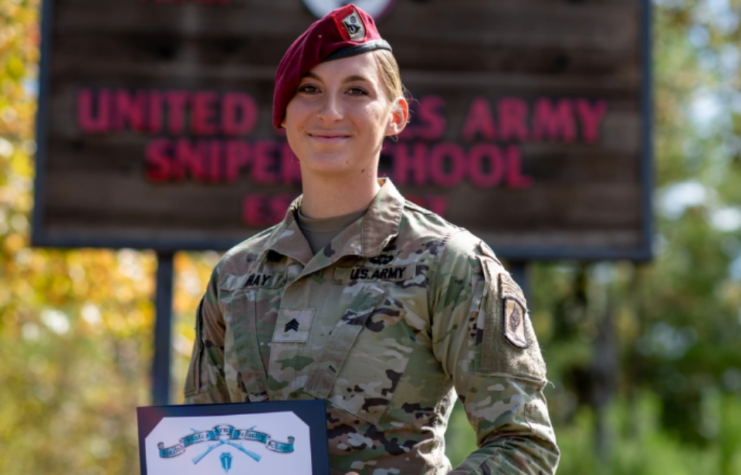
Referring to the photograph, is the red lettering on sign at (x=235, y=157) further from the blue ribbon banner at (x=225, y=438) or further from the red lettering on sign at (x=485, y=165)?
the blue ribbon banner at (x=225, y=438)

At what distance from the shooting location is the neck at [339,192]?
1614mm

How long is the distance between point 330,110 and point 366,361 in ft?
1.34

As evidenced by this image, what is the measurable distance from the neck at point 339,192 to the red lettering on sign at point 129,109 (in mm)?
2714

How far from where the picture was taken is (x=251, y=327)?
161cm

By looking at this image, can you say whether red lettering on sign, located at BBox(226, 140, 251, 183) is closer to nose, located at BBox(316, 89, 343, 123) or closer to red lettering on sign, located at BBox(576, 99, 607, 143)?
red lettering on sign, located at BBox(576, 99, 607, 143)

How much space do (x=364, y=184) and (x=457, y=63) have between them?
8.97 ft

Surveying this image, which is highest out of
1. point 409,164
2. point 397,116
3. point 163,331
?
point 397,116

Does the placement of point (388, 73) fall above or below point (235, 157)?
above

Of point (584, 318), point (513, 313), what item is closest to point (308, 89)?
point (513, 313)

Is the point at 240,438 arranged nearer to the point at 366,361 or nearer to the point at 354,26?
the point at 366,361

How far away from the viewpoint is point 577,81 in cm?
428

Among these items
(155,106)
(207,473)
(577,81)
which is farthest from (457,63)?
(207,473)

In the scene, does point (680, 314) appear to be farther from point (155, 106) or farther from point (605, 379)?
point (155, 106)

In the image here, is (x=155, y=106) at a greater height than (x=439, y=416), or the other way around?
(x=155, y=106)
